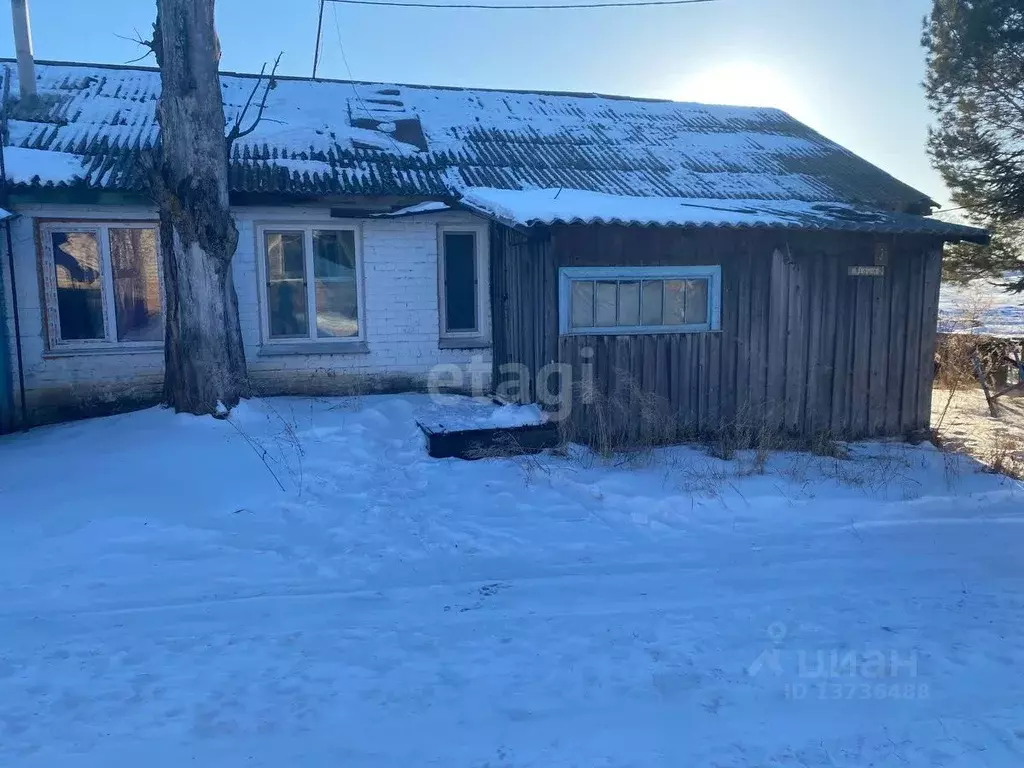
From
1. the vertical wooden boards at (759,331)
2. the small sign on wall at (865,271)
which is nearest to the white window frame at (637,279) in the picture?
the vertical wooden boards at (759,331)

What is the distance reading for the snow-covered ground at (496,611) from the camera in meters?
2.90

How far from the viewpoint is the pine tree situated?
11.0 meters

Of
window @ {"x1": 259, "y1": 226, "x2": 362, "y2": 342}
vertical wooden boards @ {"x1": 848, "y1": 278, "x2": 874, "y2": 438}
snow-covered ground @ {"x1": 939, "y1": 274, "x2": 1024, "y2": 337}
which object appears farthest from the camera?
snow-covered ground @ {"x1": 939, "y1": 274, "x2": 1024, "y2": 337}

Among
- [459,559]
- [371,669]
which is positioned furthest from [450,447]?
[371,669]

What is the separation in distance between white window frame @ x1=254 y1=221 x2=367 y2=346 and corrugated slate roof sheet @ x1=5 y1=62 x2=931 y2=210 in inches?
23.5

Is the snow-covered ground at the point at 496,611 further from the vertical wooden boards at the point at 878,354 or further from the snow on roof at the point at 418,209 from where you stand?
the snow on roof at the point at 418,209

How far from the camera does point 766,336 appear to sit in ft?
26.1

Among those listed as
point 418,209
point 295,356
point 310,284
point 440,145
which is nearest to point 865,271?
point 418,209

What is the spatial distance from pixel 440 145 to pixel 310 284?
2.92m

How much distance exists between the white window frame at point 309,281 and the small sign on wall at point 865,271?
19.8 ft

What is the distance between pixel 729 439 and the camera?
24.9ft

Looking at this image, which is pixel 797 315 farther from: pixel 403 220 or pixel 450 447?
pixel 403 220

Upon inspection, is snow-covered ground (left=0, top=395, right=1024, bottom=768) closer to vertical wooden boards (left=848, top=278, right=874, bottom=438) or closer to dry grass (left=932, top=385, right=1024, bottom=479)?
dry grass (left=932, top=385, right=1024, bottom=479)

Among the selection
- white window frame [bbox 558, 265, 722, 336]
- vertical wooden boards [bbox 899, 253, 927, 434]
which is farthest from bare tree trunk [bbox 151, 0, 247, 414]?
vertical wooden boards [bbox 899, 253, 927, 434]
